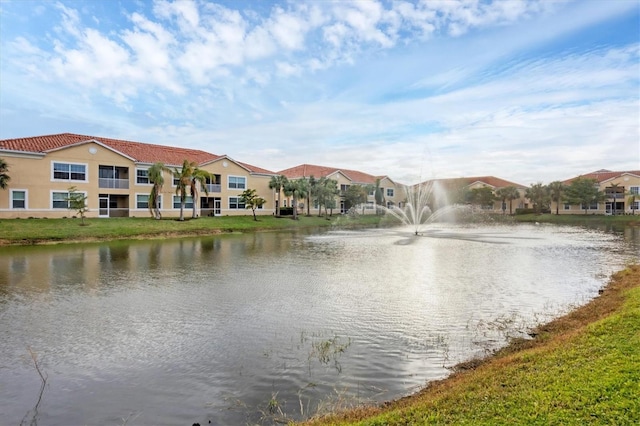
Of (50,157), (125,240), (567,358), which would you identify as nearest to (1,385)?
(567,358)

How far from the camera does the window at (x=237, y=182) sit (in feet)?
197

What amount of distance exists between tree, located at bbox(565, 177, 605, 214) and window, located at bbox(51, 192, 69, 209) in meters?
82.7

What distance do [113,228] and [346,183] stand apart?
49.5 m

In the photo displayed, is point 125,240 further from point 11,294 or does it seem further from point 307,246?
point 11,294

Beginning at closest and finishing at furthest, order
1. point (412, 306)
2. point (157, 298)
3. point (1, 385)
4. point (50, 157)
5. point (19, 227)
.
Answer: point (1, 385) < point (412, 306) < point (157, 298) < point (19, 227) < point (50, 157)

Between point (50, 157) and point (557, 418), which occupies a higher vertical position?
point (50, 157)

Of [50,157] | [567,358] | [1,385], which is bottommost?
[1,385]

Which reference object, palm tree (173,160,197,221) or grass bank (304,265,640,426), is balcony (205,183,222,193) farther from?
grass bank (304,265,640,426)

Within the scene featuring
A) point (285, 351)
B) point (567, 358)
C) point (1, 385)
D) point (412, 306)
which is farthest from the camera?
point (412, 306)

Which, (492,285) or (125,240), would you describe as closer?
(492,285)

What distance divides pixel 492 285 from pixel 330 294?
22.0 feet

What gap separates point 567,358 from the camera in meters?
7.48

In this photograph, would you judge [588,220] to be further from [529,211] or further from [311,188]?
[311,188]

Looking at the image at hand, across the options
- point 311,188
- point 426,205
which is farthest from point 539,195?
point 311,188
